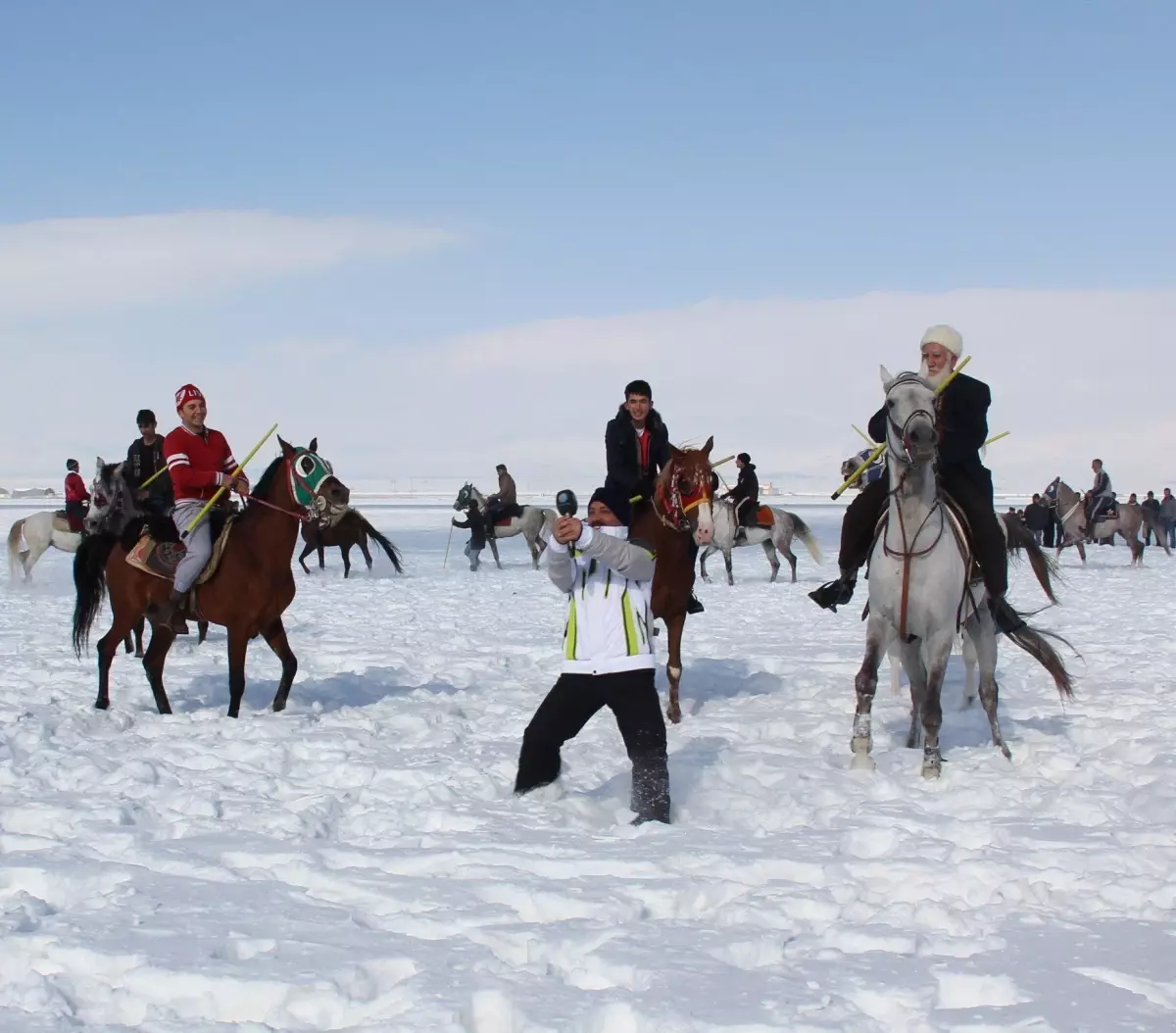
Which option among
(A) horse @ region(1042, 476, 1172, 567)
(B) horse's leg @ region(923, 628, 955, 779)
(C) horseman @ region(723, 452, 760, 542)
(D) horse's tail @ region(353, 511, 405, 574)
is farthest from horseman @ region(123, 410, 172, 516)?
(A) horse @ region(1042, 476, 1172, 567)

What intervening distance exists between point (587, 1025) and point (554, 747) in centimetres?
269

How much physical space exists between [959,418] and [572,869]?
12.3ft

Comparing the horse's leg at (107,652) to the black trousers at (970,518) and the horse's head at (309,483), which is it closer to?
→ the horse's head at (309,483)

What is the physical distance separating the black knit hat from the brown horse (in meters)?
0.21

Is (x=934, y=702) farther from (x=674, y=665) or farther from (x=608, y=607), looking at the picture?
(x=674, y=665)

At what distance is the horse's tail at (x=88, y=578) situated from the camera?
9.48 meters

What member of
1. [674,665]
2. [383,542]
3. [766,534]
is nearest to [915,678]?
[674,665]

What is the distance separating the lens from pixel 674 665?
8.91 metres

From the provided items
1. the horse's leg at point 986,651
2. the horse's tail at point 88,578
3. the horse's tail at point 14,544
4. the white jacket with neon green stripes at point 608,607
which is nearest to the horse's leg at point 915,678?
the horse's leg at point 986,651

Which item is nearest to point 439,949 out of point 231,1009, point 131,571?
point 231,1009

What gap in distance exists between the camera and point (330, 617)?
1590 cm

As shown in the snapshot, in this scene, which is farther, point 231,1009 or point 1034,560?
point 1034,560

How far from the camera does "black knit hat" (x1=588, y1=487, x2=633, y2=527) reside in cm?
650

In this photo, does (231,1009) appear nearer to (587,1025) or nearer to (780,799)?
(587,1025)
